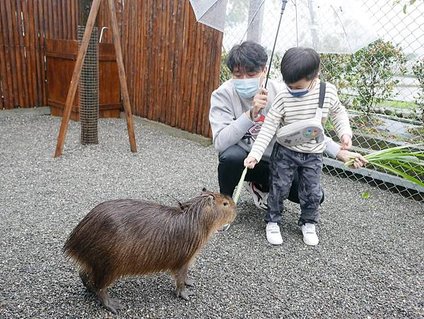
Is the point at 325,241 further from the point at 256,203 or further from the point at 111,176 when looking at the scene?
the point at 111,176

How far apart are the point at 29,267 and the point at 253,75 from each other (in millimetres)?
1774

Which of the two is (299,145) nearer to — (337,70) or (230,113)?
(230,113)

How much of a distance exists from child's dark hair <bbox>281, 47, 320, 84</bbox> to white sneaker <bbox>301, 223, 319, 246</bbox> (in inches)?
41.9

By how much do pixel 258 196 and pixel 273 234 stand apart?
49 cm

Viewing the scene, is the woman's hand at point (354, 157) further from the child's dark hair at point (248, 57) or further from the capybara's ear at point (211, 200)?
the capybara's ear at point (211, 200)

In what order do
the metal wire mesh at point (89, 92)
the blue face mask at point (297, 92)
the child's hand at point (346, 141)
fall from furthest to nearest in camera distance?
1. the metal wire mesh at point (89, 92)
2. the child's hand at point (346, 141)
3. the blue face mask at point (297, 92)

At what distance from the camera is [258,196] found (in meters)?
3.19

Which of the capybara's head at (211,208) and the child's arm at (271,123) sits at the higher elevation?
the child's arm at (271,123)

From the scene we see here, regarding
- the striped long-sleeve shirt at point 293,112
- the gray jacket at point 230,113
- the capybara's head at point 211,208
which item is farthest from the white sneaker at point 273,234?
the capybara's head at point 211,208

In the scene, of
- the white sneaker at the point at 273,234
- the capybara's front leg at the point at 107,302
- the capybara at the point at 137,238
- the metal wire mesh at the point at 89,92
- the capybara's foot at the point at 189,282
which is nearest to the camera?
the capybara at the point at 137,238

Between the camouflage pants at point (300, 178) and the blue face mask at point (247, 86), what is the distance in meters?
0.40

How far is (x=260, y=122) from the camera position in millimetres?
2801

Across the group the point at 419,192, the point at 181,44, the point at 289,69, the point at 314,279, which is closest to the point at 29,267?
the point at 314,279

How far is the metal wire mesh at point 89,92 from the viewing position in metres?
4.64
